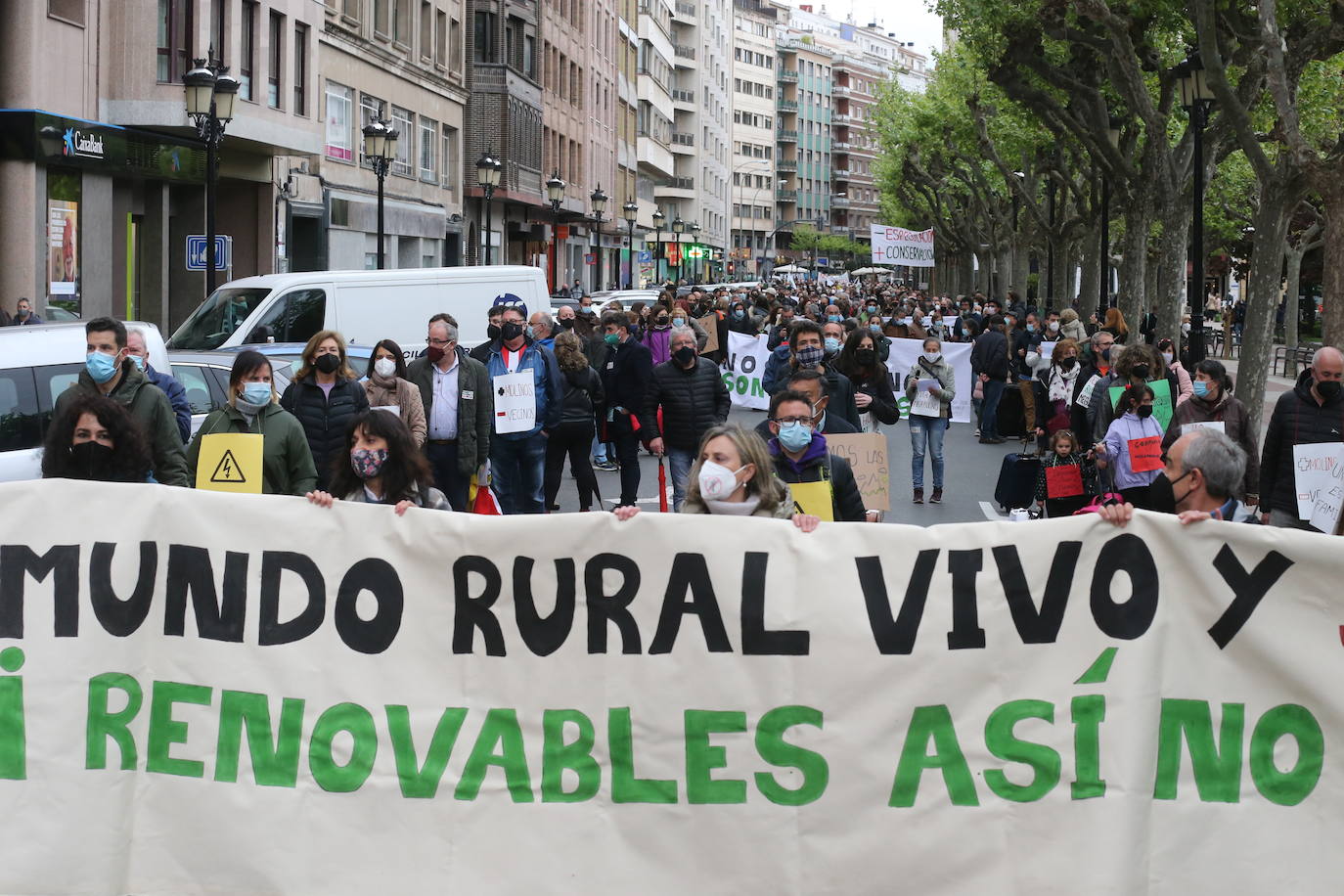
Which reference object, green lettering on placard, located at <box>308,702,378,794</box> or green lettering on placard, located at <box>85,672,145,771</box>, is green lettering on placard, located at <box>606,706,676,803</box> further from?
green lettering on placard, located at <box>85,672,145,771</box>

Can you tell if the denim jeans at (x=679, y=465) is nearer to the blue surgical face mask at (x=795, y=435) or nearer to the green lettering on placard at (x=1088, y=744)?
the blue surgical face mask at (x=795, y=435)

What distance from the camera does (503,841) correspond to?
18.5 feet

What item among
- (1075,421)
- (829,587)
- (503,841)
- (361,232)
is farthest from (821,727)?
(361,232)

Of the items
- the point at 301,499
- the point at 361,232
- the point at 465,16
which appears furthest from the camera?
the point at 465,16

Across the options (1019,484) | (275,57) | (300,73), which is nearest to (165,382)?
(1019,484)

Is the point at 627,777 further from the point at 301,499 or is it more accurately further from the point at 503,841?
the point at 301,499

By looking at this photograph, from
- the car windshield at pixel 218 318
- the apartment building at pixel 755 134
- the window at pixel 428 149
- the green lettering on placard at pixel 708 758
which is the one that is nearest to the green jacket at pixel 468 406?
the green lettering on placard at pixel 708 758

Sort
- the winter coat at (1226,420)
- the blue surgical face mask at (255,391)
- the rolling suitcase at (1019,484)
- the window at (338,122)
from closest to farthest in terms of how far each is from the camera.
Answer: the blue surgical face mask at (255,391) → the winter coat at (1226,420) → the rolling suitcase at (1019,484) → the window at (338,122)

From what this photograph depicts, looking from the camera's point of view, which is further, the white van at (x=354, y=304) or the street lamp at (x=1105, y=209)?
the street lamp at (x=1105, y=209)

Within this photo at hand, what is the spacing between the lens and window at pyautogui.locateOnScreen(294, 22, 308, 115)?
124 ft

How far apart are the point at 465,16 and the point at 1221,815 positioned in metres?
52.7

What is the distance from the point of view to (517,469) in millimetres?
13742

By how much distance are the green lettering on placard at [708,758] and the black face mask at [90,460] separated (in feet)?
9.62

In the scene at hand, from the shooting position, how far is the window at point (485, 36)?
5675cm
